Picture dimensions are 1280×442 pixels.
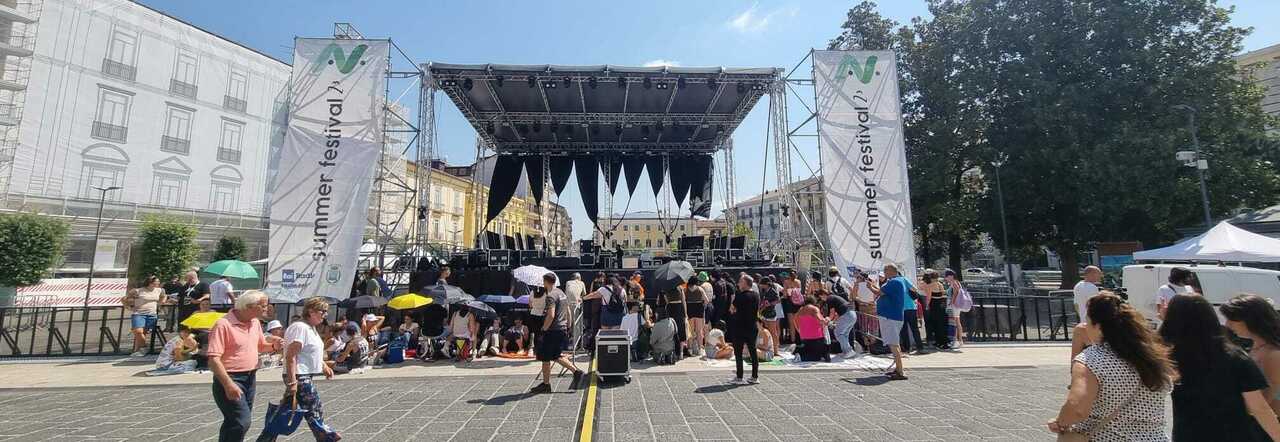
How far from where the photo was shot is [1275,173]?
656 inches

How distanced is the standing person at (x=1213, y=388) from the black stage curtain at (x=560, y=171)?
75.2 ft

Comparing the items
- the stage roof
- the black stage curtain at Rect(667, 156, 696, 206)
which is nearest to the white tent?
the stage roof

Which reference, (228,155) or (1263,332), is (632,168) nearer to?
(1263,332)

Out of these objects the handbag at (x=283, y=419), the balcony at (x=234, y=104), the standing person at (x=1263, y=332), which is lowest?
the handbag at (x=283, y=419)

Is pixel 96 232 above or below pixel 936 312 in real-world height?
above

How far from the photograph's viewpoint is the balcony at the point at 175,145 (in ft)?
91.3

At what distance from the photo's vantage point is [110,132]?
84.2ft

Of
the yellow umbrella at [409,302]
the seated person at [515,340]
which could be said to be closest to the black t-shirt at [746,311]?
the seated person at [515,340]

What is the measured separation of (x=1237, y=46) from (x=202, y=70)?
49.4 meters

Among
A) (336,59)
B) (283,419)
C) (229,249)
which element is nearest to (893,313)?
(283,419)

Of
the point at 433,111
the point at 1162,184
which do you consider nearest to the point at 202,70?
the point at 433,111

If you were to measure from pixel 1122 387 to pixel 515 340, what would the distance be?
29.0 feet

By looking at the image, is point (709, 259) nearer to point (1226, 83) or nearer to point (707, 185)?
point (707, 185)

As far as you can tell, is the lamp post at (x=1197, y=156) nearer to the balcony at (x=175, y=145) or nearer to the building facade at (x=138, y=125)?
the building facade at (x=138, y=125)
